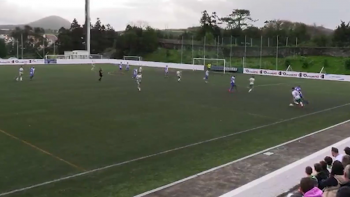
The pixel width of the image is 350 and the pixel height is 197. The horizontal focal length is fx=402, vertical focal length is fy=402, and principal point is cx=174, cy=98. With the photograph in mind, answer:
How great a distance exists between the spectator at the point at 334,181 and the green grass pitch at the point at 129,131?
5.05m

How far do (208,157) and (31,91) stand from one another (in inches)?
841

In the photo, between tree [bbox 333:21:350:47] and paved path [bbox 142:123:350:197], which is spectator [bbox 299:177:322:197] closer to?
paved path [bbox 142:123:350:197]

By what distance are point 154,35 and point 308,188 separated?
94.7 m

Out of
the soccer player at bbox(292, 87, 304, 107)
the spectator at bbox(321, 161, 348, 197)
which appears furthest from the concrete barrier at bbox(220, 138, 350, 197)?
the soccer player at bbox(292, 87, 304, 107)

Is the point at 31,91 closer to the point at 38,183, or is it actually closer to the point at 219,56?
the point at 38,183

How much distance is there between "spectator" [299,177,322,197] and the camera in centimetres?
657

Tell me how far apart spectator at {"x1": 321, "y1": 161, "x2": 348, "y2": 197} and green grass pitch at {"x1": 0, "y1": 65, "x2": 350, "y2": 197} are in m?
5.05

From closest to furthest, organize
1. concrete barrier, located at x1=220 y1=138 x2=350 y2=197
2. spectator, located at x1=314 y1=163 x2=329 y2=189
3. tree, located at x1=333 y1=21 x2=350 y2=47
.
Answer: spectator, located at x1=314 y1=163 x2=329 y2=189, concrete barrier, located at x1=220 y1=138 x2=350 y2=197, tree, located at x1=333 y1=21 x2=350 y2=47

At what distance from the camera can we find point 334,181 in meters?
7.48

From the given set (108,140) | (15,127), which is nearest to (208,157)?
(108,140)

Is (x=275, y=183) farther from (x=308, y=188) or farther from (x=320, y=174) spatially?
(x=308, y=188)

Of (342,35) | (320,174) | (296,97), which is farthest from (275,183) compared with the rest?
(342,35)

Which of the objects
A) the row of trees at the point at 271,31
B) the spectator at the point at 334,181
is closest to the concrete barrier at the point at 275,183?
the spectator at the point at 334,181

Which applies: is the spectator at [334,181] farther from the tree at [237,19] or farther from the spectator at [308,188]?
the tree at [237,19]
